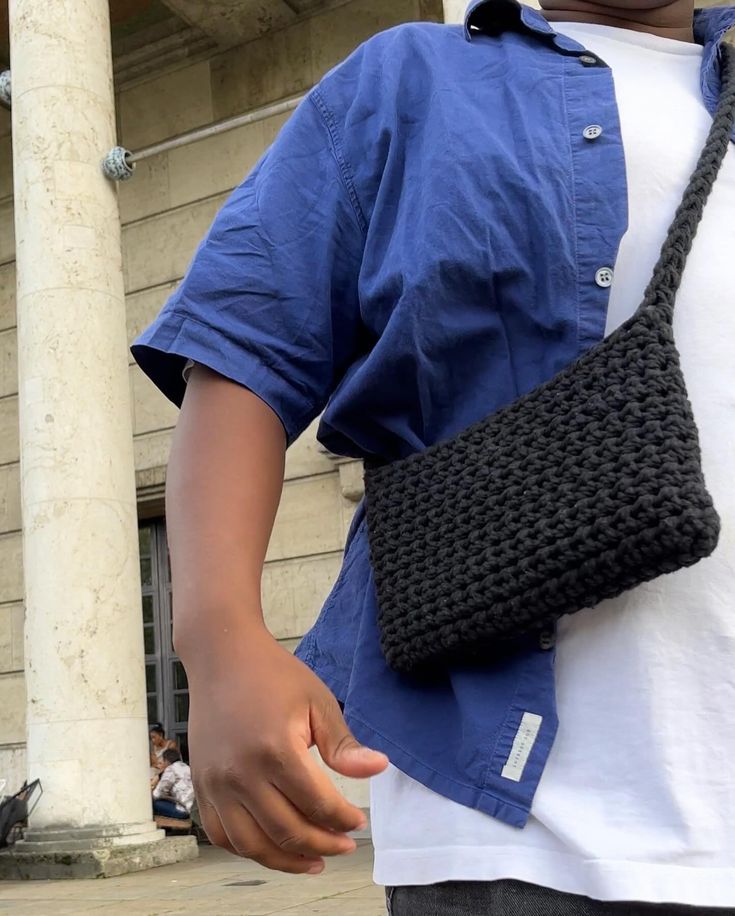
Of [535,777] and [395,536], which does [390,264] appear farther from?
[535,777]

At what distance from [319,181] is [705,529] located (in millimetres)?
541

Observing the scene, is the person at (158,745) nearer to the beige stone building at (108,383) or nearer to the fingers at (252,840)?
the beige stone building at (108,383)

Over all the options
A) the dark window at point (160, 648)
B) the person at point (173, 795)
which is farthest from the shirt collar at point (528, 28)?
the dark window at point (160, 648)

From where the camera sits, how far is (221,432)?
103cm

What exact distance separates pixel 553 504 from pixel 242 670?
0.31 meters

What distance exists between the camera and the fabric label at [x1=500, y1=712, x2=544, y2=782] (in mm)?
988

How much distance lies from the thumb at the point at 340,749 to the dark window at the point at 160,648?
1150 cm

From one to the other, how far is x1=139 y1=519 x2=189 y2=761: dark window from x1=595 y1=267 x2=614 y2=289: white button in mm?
11345

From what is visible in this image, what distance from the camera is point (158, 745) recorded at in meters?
11.3

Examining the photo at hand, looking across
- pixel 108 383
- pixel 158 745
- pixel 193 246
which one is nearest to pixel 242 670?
pixel 108 383

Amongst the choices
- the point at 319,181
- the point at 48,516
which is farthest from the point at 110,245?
the point at 319,181

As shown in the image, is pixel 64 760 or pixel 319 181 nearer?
pixel 319 181

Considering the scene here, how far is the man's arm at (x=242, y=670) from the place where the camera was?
83 centimetres

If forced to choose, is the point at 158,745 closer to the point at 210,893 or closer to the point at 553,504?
the point at 210,893
